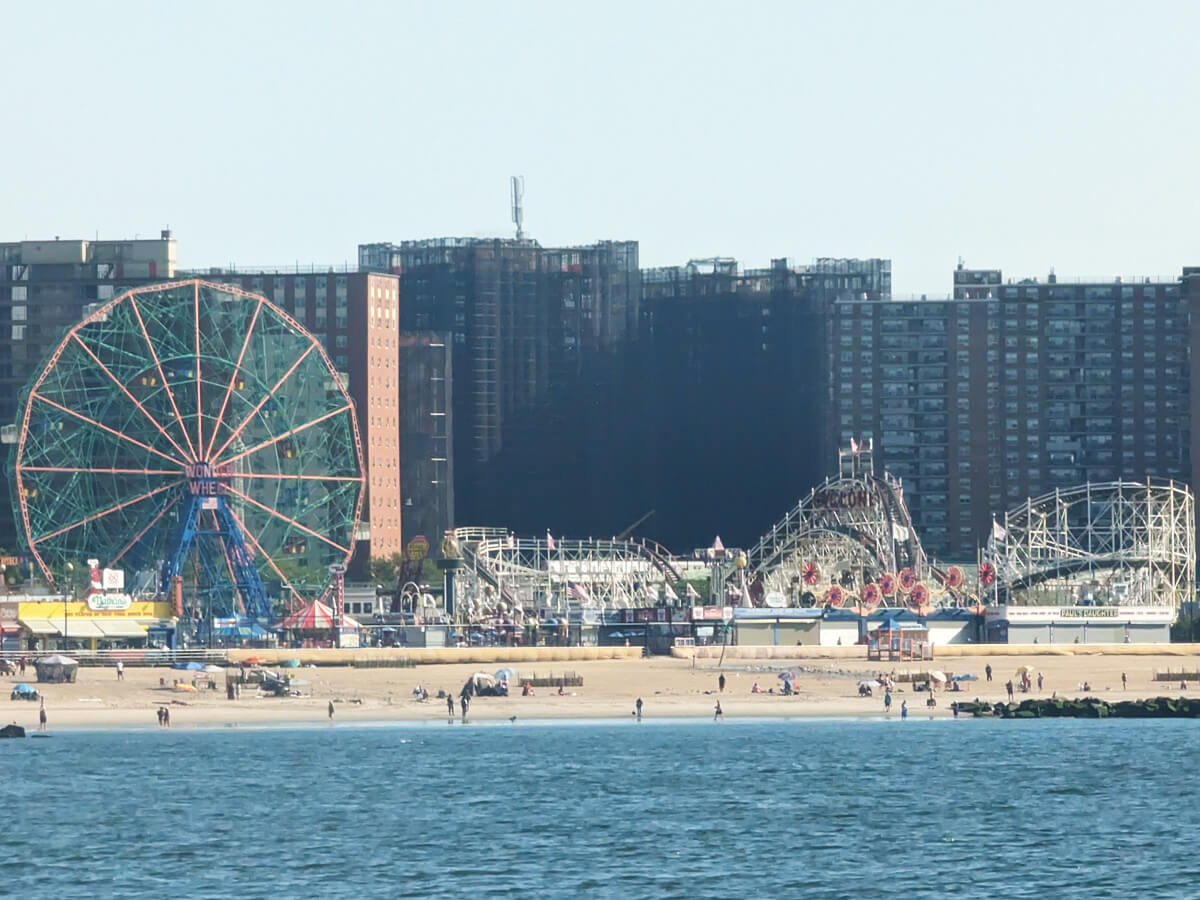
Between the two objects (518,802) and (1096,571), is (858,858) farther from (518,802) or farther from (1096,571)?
(1096,571)

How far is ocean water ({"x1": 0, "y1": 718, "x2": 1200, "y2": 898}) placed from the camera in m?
85.8

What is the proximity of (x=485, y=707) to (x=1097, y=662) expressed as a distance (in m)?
47.3

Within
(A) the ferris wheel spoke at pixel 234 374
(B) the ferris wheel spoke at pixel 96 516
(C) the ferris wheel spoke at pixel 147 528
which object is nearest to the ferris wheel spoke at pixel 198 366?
(A) the ferris wheel spoke at pixel 234 374

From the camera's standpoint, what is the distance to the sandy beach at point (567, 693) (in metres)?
138

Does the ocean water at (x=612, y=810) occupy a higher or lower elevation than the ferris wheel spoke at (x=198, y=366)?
lower

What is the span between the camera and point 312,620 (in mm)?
177750

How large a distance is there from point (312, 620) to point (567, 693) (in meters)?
33.5

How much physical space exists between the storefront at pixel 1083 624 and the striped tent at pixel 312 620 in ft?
147

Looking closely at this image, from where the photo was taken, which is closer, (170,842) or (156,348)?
(170,842)

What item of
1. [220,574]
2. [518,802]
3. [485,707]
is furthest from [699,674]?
[518,802]

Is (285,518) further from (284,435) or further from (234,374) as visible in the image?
(234,374)

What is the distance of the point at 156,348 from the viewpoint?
7101 inches

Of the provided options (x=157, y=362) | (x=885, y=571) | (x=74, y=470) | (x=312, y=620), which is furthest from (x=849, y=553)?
(x=74, y=470)

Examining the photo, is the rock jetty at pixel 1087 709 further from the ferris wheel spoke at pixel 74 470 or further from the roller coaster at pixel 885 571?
the ferris wheel spoke at pixel 74 470
